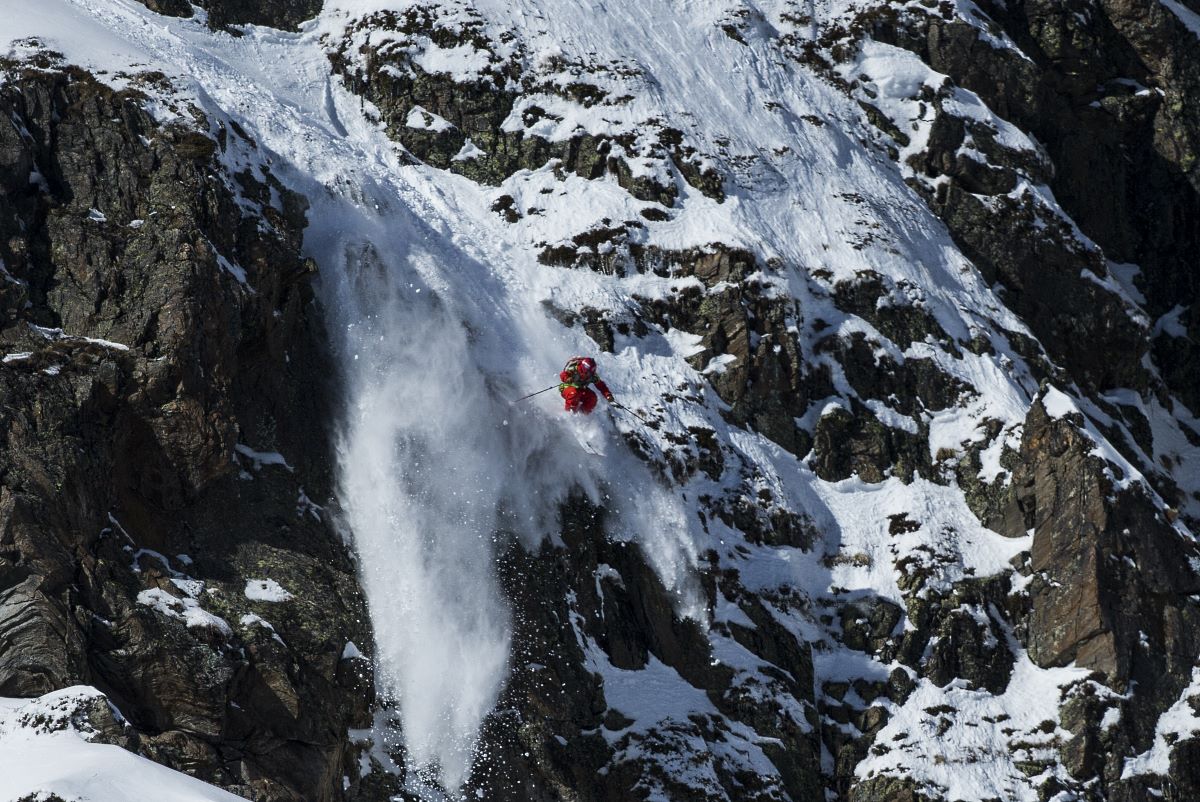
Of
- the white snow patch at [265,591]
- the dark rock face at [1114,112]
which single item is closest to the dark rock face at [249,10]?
the dark rock face at [1114,112]

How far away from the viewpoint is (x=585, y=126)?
35.6m

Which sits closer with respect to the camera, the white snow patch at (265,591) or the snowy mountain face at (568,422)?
the snowy mountain face at (568,422)

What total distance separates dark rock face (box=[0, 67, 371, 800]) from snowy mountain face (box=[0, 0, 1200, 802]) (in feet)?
0.23

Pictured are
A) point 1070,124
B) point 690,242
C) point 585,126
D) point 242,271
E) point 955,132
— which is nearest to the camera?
point 242,271

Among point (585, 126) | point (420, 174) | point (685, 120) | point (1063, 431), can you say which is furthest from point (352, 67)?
point (1063, 431)

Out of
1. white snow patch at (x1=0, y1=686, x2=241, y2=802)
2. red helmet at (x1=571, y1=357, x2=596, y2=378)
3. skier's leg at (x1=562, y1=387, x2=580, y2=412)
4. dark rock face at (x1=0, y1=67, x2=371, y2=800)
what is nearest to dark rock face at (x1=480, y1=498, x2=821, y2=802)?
skier's leg at (x1=562, y1=387, x2=580, y2=412)

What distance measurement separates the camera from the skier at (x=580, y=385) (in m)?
27.8

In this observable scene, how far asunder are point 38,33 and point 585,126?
45.3 ft

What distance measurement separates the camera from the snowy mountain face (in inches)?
836

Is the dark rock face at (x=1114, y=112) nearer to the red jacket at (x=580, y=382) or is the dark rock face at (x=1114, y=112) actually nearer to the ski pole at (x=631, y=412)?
the ski pole at (x=631, y=412)

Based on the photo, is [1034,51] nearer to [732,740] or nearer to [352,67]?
[352,67]

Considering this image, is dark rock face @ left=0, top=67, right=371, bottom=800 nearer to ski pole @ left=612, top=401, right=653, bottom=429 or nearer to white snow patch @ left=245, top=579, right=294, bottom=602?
white snow patch @ left=245, top=579, right=294, bottom=602

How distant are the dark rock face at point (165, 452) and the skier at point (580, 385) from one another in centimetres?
488

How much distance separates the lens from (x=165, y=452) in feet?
72.7
